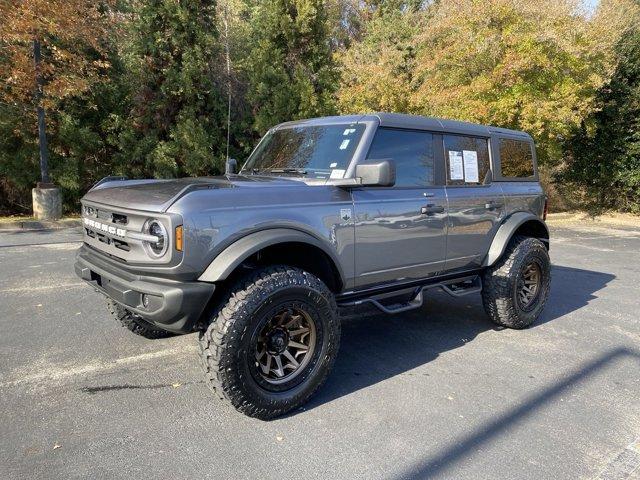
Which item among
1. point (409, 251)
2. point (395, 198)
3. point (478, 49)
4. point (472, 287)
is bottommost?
point (472, 287)

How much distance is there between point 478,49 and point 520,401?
1040 centimetres

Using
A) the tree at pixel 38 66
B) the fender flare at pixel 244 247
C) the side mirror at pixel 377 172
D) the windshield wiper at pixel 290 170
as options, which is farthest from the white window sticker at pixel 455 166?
the tree at pixel 38 66

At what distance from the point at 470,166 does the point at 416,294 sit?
1.35m

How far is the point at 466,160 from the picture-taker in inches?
172

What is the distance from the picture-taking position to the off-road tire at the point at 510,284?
4.47 meters

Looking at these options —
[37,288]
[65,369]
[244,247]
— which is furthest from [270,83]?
[244,247]

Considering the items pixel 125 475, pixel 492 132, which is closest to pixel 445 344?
pixel 492 132

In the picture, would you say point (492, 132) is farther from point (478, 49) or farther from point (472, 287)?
point (478, 49)

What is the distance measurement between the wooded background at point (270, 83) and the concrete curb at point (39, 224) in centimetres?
190

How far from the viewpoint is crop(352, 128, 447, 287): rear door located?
3469 mm

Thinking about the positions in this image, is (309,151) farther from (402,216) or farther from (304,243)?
(304,243)

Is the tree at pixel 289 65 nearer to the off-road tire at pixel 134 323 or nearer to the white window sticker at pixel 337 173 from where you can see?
the off-road tire at pixel 134 323

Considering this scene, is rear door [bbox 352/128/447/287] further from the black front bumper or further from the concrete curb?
the concrete curb

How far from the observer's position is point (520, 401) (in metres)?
3.25
